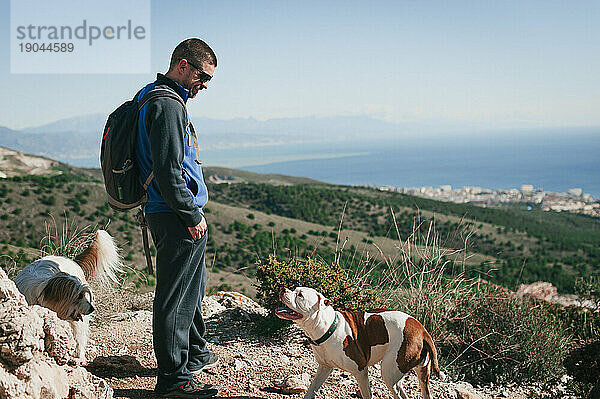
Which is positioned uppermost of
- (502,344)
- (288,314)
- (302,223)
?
(288,314)

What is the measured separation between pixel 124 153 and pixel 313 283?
2468 mm

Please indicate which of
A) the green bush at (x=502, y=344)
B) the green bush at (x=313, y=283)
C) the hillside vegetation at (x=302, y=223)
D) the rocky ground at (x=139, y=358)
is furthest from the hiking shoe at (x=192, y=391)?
the hillside vegetation at (x=302, y=223)

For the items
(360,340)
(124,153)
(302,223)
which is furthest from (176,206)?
(302,223)

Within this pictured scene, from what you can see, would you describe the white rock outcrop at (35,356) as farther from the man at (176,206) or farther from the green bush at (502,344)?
the green bush at (502,344)

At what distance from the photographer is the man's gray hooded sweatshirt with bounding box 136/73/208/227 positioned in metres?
2.92

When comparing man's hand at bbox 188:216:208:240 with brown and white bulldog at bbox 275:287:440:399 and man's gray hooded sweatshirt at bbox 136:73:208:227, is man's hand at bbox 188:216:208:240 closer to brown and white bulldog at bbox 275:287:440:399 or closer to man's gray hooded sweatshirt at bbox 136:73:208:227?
man's gray hooded sweatshirt at bbox 136:73:208:227

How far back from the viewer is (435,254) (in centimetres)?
532

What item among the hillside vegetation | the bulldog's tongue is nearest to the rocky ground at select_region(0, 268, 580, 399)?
the bulldog's tongue

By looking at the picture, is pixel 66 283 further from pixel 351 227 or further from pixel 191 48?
pixel 351 227

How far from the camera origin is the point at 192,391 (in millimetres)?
3355

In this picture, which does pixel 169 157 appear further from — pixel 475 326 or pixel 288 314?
pixel 475 326

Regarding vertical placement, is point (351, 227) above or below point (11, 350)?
below

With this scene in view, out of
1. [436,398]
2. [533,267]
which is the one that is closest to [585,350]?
[436,398]

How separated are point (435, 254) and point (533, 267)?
17951mm
